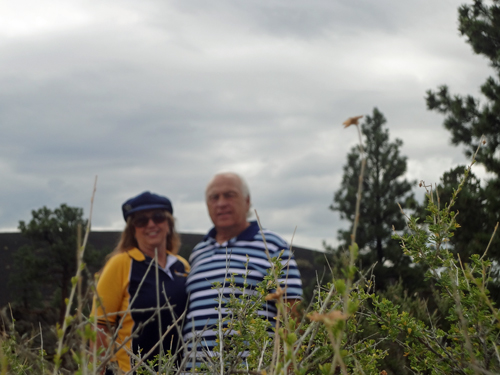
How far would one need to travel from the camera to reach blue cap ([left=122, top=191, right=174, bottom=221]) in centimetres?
463

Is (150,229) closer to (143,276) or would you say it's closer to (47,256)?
(143,276)

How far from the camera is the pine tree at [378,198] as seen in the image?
15.1m

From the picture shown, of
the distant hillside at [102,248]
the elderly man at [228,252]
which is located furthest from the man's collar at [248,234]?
the distant hillside at [102,248]

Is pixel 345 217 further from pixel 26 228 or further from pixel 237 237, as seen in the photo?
pixel 237 237

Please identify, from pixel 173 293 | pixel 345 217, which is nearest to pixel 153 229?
pixel 173 293

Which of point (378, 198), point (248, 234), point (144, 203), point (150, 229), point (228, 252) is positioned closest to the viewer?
point (228, 252)

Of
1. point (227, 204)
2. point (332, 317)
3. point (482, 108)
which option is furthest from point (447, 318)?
point (482, 108)

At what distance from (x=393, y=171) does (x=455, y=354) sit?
1562 cm

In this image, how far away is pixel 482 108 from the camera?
391 inches

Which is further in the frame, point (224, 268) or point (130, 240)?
point (130, 240)

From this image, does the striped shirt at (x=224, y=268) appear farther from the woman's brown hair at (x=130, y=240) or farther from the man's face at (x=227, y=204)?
the woman's brown hair at (x=130, y=240)

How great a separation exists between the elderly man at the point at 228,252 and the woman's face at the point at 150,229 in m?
0.34

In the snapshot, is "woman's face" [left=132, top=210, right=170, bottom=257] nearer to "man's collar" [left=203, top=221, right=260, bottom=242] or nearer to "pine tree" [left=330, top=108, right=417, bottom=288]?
"man's collar" [left=203, top=221, right=260, bottom=242]

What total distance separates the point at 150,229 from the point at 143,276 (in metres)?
0.62
